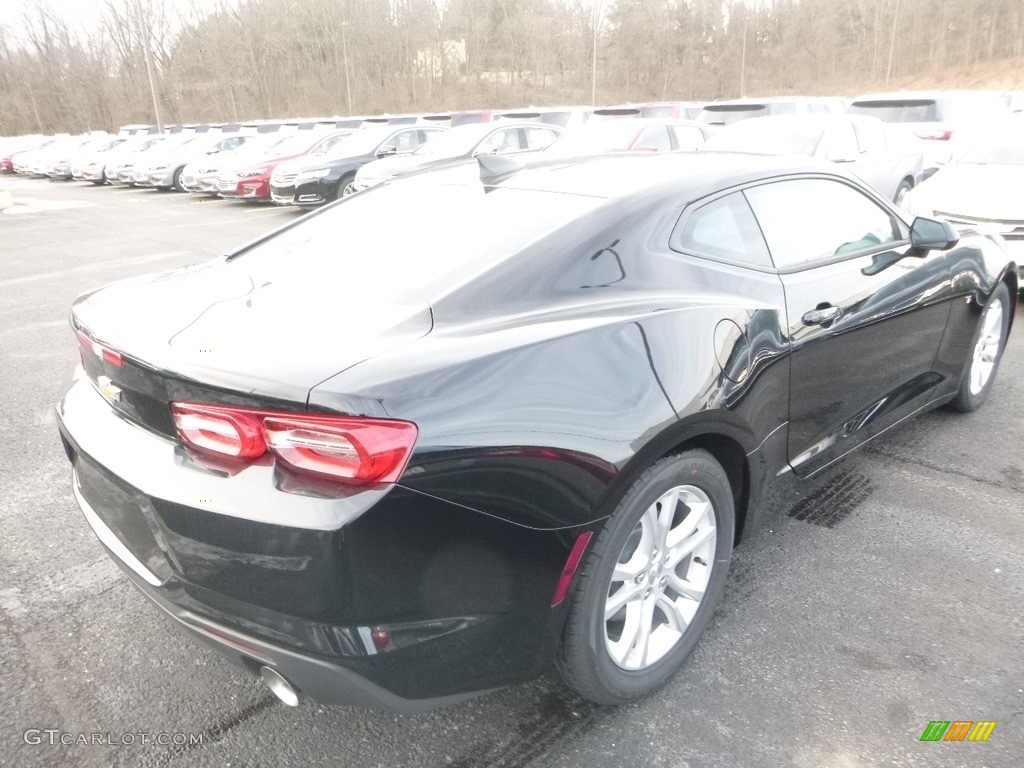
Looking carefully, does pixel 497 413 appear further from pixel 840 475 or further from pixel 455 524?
pixel 840 475

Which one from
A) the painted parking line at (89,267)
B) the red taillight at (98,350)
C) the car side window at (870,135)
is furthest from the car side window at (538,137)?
the red taillight at (98,350)

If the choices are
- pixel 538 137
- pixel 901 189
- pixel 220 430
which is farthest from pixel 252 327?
pixel 538 137

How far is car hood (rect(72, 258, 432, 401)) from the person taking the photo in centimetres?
178

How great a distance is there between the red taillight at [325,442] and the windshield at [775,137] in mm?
8648

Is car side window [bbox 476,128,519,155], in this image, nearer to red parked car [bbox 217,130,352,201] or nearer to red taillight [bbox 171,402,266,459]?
red parked car [bbox 217,130,352,201]

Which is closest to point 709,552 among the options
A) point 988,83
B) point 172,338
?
point 172,338

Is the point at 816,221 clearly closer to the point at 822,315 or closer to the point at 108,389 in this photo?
the point at 822,315

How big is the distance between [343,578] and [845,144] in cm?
992

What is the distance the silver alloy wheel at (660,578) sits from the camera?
2.20 metres

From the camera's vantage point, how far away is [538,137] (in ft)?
46.6

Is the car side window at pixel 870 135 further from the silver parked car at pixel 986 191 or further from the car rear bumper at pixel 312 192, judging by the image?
the car rear bumper at pixel 312 192

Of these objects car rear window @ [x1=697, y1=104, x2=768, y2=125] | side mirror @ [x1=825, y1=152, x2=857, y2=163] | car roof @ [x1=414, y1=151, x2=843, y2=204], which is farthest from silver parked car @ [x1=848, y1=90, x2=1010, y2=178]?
car roof @ [x1=414, y1=151, x2=843, y2=204]

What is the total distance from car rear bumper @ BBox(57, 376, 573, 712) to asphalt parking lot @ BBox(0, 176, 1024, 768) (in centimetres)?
43

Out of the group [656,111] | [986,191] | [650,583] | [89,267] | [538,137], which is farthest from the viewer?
[656,111]
